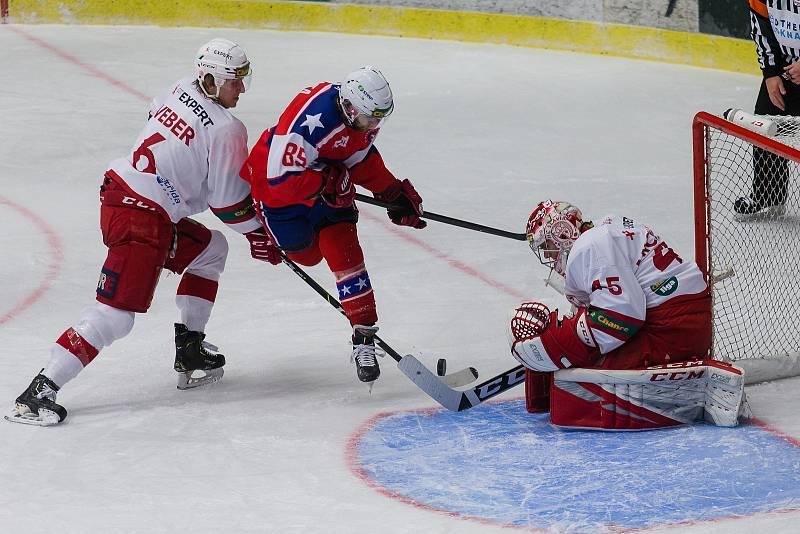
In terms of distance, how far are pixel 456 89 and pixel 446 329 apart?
361 cm

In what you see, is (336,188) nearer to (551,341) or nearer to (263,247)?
(263,247)

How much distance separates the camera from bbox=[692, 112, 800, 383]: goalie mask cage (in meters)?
4.07

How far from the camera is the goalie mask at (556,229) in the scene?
362 centimetres

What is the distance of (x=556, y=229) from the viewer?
143 inches

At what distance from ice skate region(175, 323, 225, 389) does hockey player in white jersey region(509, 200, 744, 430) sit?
3.37 feet

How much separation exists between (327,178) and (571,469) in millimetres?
1130

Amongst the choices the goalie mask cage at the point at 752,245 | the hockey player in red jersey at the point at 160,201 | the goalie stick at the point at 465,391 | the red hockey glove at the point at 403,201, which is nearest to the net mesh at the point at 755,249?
the goalie mask cage at the point at 752,245

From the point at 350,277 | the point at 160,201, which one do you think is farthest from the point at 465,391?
the point at 160,201

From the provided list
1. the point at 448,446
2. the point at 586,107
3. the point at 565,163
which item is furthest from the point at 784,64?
the point at 448,446

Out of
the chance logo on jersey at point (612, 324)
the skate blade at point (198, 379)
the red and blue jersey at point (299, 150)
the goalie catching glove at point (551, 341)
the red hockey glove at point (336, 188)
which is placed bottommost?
the skate blade at point (198, 379)

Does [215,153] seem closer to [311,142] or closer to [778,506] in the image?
[311,142]

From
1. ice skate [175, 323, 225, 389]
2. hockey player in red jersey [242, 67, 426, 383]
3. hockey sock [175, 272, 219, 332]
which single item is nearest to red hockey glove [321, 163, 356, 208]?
hockey player in red jersey [242, 67, 426, 383]

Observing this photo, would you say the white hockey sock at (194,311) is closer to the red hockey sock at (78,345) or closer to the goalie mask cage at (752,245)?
the red hockey sock at (78,345)

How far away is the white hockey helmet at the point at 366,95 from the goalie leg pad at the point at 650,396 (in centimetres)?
89
